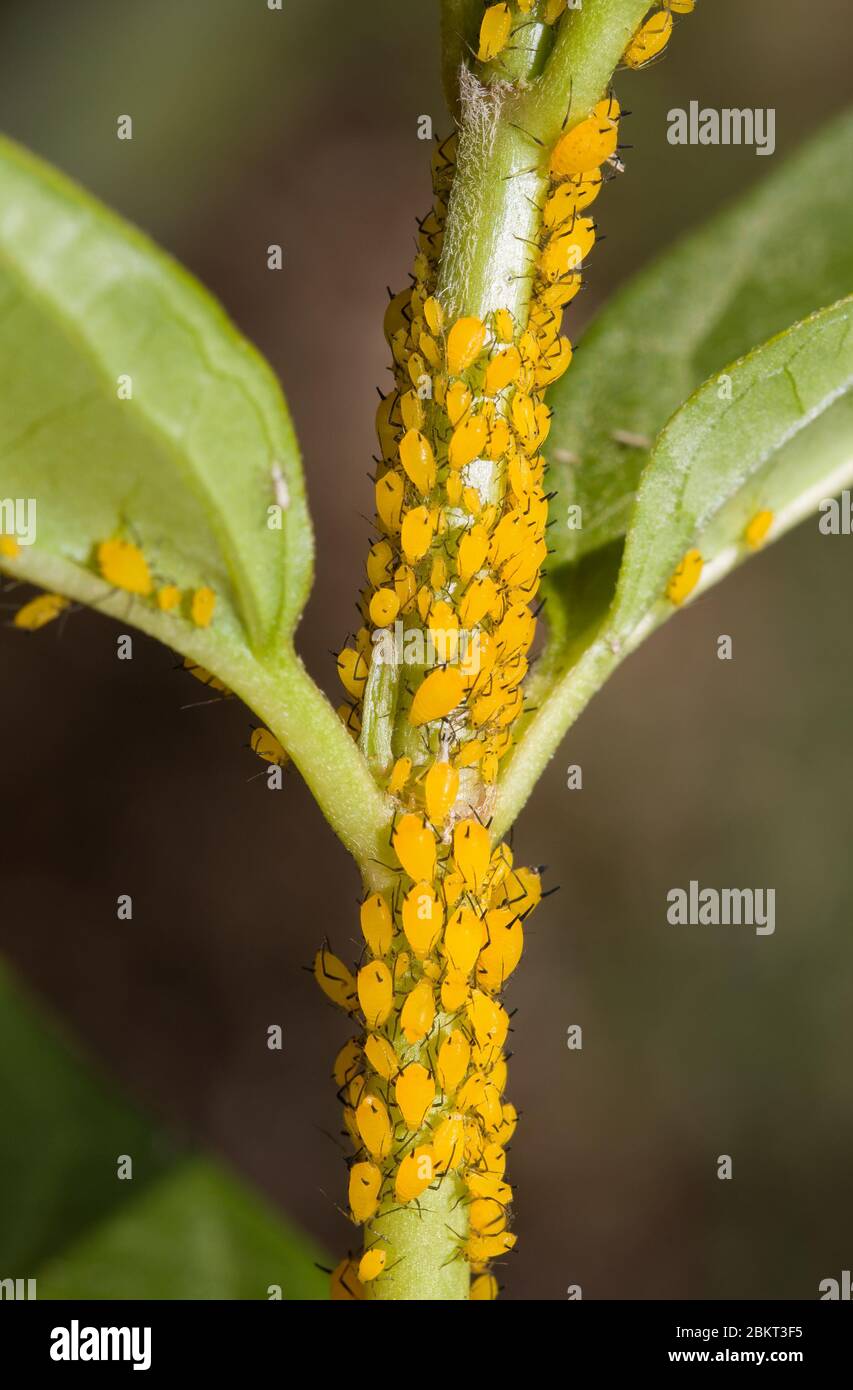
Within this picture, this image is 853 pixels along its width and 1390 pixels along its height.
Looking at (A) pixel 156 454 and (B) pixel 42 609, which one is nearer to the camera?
(A) pixel 156 454

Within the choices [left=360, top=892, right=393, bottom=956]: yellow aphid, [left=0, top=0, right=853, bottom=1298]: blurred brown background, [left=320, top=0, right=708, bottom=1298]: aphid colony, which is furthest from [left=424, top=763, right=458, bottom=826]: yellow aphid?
[left=0, top=0, right=853, bottom=1298]: blurred brown background

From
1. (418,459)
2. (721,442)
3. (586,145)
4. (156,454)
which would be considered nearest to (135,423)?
(156,454)

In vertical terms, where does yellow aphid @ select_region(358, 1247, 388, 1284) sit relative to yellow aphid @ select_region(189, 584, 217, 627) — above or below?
below

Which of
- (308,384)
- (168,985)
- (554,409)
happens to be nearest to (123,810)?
(168,985)

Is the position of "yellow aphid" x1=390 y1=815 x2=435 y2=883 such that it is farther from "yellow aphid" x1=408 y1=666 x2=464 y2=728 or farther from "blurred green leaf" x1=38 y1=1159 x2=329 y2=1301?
"blurred green leaf" x1=38 y1=1159 x2=329 y2=1301

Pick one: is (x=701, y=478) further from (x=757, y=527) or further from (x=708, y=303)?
(x=708, y=303)

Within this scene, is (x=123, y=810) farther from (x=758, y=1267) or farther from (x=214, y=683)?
(x=214, y=683)

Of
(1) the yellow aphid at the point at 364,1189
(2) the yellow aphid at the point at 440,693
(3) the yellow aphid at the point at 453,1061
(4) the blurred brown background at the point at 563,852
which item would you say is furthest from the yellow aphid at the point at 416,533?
(4) the blurred brown background at the point at 563,852
